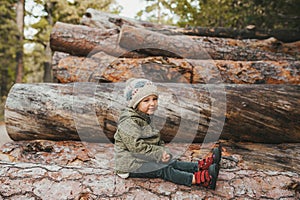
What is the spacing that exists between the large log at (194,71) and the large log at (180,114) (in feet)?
3.60

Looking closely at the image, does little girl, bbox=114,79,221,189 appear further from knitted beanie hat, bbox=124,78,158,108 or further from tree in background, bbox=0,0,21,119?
tree in background, bbox=0,0,21,119

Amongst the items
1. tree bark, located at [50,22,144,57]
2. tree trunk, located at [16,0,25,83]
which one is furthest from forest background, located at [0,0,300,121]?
tree bark, located at [50,22,144,57]

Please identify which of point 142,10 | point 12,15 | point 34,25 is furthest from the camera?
point 34,25

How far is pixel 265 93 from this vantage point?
372 centimetres

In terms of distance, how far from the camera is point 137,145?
2490mm

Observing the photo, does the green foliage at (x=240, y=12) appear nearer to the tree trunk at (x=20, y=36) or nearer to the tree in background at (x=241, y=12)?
the tree in background at (x=241, y=12)

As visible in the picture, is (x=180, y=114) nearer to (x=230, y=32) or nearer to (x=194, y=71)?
(x=194, y=71)

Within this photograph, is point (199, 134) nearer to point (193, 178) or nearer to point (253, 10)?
point (193, 178)

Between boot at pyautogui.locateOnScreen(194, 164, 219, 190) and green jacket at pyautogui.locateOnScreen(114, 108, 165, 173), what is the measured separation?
1.33 ft

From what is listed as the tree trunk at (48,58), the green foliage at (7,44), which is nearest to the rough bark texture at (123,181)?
the green foliage at (7,44)

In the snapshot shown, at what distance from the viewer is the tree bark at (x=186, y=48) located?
5.32 m

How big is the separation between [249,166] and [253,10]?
5.93 meters

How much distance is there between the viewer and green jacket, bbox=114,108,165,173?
251 cm

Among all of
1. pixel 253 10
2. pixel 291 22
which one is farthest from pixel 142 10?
pixel 291 22
